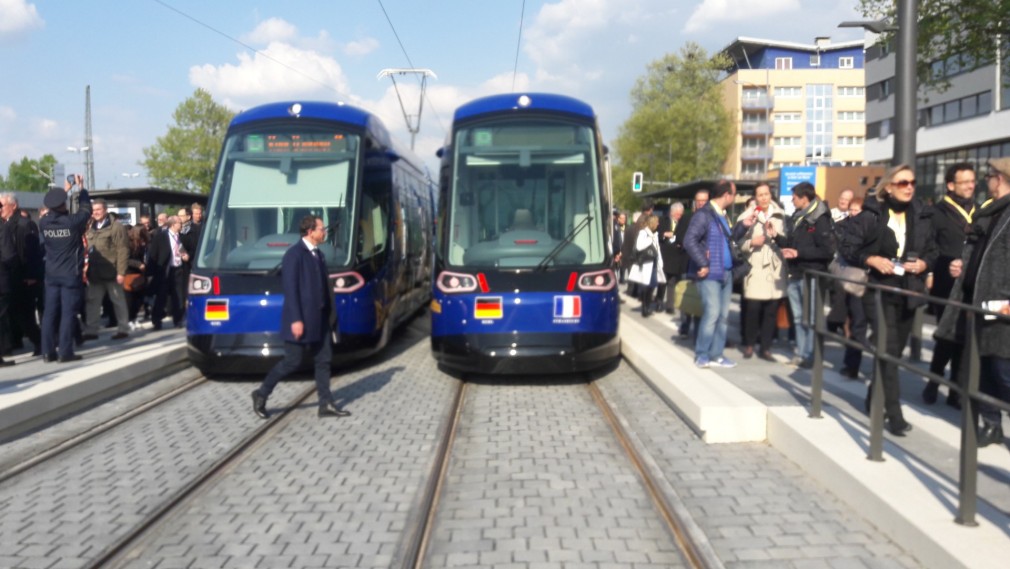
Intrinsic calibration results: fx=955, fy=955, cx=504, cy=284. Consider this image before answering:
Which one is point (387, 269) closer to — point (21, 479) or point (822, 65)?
point (21, 479)

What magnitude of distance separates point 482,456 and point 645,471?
48.6 inches

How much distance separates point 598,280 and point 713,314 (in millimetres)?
1215

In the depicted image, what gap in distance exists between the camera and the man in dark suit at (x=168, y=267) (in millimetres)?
13945

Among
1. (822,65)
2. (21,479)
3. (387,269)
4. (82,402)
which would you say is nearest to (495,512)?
(21,479)

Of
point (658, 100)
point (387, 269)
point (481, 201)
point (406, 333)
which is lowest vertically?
point (406, 333)

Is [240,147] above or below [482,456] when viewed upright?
above

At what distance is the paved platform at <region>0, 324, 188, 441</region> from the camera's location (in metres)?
7.86

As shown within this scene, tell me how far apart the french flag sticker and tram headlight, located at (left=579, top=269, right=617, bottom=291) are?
196 mm

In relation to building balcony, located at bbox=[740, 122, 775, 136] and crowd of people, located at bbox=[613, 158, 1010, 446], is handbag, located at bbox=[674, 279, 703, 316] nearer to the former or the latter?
crowd of people, located at bbox=[613, 158, 1010, 446]

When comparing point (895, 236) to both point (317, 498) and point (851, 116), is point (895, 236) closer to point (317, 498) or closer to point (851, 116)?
point (317, 498)

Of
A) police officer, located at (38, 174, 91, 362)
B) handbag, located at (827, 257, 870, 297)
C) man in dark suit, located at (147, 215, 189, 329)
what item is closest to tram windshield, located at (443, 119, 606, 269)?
handbag, located at (827, 257, 870, 297)

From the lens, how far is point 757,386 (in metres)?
8.63

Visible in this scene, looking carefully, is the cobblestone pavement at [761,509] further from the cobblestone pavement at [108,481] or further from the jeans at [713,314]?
the cobblestone pavement at [108,481]

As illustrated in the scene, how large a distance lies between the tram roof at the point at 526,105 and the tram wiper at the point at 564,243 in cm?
118
